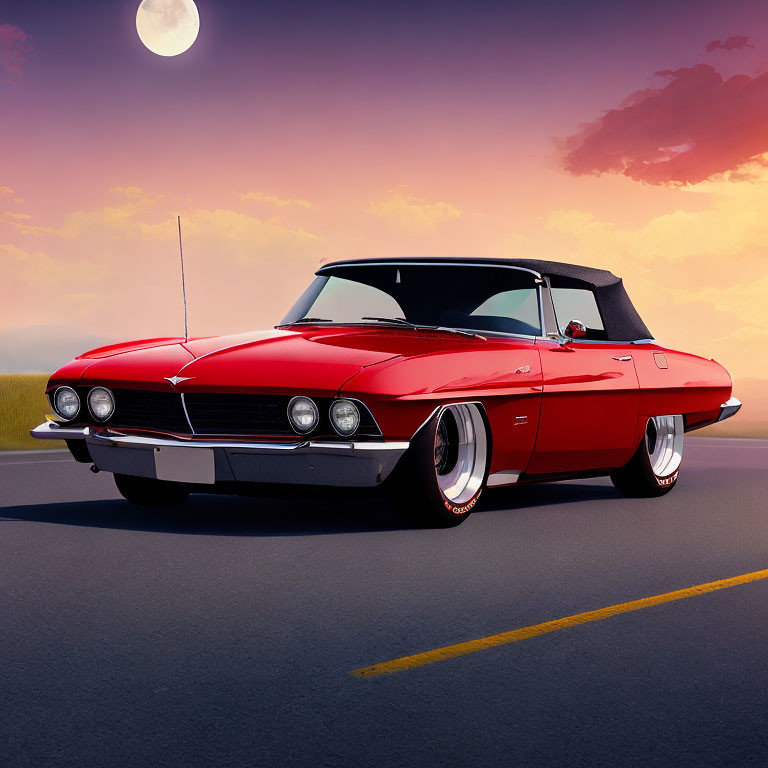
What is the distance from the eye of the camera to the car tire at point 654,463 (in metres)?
9.18

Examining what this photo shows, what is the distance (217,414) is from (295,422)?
51 centimetres

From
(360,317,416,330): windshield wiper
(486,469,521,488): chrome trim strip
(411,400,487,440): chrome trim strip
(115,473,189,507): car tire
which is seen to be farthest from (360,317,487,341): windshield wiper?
(115,473,189,507): car tire

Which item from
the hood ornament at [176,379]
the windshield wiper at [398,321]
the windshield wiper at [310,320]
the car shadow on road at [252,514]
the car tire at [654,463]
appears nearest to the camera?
the hood ornament at [176,379]

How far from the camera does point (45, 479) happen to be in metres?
10.7

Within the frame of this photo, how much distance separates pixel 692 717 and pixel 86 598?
2.81 metres

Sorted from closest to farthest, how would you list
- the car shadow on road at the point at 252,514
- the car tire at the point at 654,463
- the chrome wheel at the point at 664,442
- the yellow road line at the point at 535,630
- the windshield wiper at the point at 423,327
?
the yellow road line at the point at 535,630 → the car shadow on road at the point at 252,514 → the windshield wiper at the point at 423,327 → the car tire at the point at 654,463 → the chrome wheel at the point at 664,442

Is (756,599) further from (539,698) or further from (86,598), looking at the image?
(86,598)

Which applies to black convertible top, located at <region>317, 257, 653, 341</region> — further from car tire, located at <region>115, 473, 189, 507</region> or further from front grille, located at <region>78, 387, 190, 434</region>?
front grille, located at <region>78, 387, 190, 434</region>

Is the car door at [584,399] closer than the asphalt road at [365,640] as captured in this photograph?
No

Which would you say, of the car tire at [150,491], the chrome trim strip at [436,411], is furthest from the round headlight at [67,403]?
the chrome trim strip at [436,411]

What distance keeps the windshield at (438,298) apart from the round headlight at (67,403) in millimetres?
1804

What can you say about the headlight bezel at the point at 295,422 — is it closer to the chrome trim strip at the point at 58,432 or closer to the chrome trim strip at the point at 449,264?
the chrome trim strip at the point at 58,432

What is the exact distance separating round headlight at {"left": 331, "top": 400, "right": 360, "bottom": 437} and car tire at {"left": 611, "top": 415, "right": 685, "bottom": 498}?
119 inches

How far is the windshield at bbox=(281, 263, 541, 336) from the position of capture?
27.1ft
